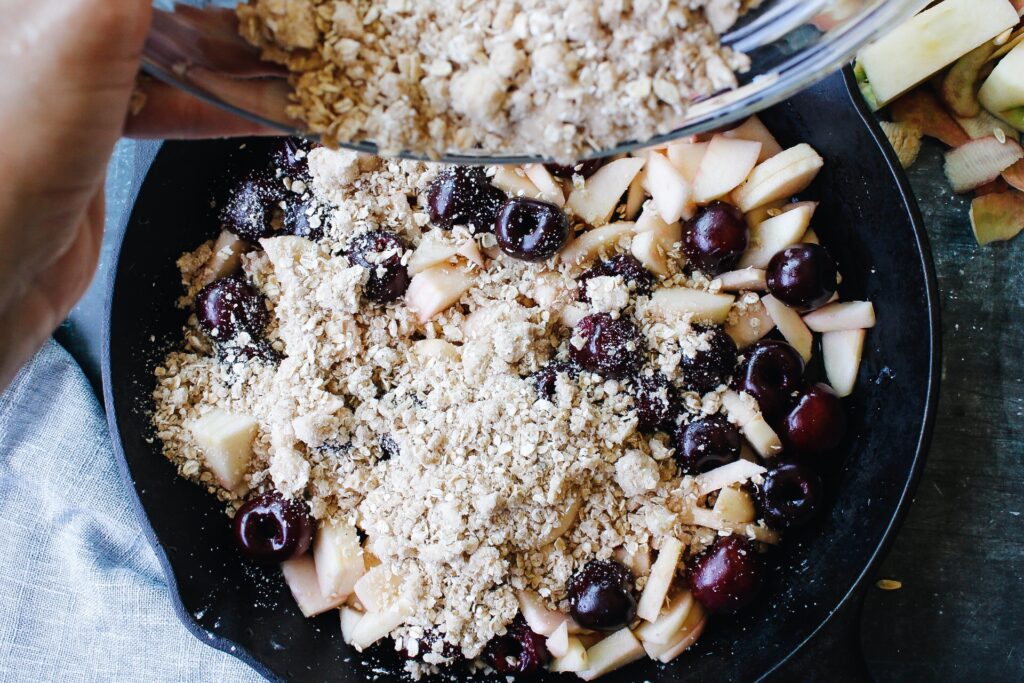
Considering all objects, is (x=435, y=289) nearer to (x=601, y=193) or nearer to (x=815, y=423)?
(x=601, y=193)

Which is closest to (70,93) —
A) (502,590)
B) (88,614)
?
(502,590)

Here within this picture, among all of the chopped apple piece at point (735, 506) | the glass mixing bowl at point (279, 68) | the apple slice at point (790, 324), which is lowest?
the chopped apple piece at point (735, 506)

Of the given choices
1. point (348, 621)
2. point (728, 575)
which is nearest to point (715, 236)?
point (728, 575)

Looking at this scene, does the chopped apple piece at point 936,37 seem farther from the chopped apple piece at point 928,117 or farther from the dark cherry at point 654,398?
the dark cherry at point 654,398

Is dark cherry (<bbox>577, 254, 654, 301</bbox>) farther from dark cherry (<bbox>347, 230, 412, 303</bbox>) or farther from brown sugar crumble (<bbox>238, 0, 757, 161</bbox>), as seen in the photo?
brown sugar crumble (<bbox>238, 0, 757, 161</bbox>)

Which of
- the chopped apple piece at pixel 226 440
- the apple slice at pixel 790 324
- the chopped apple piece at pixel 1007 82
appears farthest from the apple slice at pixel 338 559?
the chopped apple piece at pixel 1007 82

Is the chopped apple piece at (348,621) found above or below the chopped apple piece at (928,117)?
below
